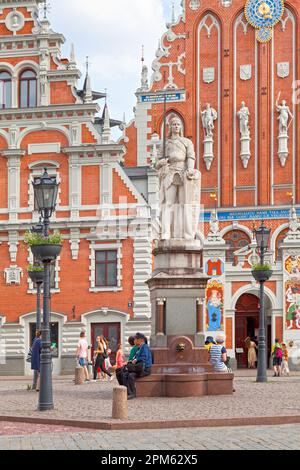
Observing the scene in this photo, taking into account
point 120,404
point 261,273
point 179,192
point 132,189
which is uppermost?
point 132,189

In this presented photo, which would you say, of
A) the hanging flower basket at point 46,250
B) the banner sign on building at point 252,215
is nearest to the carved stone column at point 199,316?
the hanging flower basket at point 46,250

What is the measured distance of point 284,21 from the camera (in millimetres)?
48375

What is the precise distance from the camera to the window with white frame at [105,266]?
38562 millimetres

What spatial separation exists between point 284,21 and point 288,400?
109 feet

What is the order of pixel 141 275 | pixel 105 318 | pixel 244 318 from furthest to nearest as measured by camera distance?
pixel 244 318 → pixel 105 318 → pixel 141 275

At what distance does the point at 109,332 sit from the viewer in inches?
1508

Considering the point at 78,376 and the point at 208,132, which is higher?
the point at 208,132

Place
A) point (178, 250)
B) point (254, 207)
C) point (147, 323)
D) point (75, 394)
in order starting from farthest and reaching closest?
point (254, 207)
point (147, 323)
point (75, 394)
point (178, 250)

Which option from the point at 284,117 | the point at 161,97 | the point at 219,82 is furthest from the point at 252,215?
the point at 161,97

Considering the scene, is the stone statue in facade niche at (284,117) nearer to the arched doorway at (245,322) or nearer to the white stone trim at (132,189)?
the arched doorway at (245,322)

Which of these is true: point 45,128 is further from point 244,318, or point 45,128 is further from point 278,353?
point 278,353

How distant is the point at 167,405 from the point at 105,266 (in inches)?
842

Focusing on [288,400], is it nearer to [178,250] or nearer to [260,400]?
[260,400]
